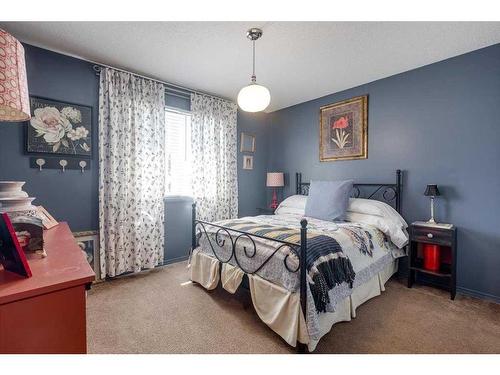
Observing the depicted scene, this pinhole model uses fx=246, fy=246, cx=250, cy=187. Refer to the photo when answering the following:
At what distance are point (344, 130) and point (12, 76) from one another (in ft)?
11.6

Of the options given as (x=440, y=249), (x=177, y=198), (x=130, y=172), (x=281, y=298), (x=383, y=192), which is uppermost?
(x=130, y=172)

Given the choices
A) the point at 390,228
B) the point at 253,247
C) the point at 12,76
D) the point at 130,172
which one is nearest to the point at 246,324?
the point at 253,247

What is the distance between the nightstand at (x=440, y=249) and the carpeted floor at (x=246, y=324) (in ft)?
0.63

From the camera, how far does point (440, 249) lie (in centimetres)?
268

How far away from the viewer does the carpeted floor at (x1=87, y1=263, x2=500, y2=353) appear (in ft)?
5.67

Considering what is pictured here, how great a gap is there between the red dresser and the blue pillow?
2519 millimetres

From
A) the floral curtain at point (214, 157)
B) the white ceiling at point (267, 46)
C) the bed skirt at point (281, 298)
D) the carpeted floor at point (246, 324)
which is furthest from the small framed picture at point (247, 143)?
the carpeted floor at point (246, 324)

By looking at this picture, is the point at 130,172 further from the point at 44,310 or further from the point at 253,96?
the point at 44,310

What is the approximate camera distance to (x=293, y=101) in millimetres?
4098

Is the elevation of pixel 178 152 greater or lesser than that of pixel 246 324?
greater

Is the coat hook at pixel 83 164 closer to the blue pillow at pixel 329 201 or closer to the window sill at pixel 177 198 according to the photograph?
the window sill at pixel 177 198

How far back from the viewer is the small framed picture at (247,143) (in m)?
4.26

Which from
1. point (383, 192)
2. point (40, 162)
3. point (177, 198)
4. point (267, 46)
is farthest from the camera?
point (177, 198)

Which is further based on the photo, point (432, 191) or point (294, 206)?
point (294, 206)
